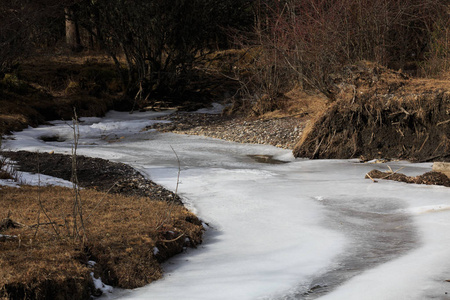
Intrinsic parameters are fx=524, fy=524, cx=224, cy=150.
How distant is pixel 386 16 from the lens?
1318 centimetres

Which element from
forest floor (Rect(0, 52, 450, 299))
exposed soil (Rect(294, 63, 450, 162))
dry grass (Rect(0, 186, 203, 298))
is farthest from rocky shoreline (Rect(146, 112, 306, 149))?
dry grass (Rect(0, 186, 203, 298))

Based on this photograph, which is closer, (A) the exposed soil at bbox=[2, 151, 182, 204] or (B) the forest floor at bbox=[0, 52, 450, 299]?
(B) the forest floor at bbox=[0, 52, 450, 299]

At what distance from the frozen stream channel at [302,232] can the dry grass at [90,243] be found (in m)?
0.22

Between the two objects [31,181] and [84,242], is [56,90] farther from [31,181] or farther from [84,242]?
[84,242]

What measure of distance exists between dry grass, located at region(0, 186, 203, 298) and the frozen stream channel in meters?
0.22

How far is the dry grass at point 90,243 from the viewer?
13.4 feet

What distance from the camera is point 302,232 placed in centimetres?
591

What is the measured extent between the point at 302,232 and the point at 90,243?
240 centimetres

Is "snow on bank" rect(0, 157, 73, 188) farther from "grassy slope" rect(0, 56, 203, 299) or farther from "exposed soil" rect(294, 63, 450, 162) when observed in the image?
"exposed soil" rect(294, 63, 450, 162)

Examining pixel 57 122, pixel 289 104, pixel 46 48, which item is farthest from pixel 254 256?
pixel 46 48

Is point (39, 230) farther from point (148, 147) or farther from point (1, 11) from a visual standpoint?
point (1, 11)

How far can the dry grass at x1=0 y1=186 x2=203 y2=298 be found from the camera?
407 centimetres

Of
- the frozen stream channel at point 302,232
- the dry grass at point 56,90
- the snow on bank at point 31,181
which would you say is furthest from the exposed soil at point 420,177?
the dry grass at point 56,90

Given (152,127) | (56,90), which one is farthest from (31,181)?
(56,90)
